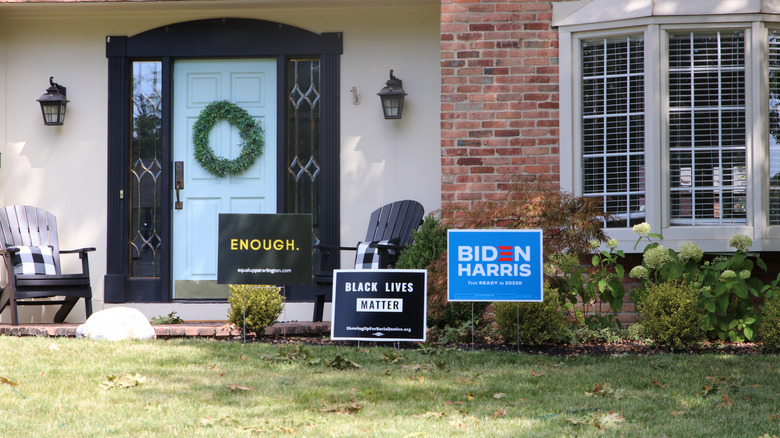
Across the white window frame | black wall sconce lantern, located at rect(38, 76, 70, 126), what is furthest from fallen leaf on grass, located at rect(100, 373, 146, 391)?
black wall sconce lantern, located at rect(38, 76, 70, 126)

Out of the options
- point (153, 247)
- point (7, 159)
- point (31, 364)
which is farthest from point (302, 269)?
point (7, 159)

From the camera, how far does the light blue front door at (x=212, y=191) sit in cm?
787

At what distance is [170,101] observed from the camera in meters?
7.86

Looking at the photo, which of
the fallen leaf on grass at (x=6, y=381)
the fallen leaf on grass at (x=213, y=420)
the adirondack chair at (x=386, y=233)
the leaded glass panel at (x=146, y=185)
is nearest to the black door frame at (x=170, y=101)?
the leaded glass panel at (x=146, y=185)

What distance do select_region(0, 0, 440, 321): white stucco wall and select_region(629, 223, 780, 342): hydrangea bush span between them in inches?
94.5

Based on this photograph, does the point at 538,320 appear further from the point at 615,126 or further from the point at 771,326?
the point at 615,126

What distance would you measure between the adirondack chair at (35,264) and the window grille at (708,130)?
Answer: 16.4 ft

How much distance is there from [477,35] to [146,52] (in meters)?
3.27

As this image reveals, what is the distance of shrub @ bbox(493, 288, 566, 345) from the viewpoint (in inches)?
221

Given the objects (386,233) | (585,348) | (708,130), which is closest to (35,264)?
(386,233)

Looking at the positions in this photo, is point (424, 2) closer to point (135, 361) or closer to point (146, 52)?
point (146, 52)

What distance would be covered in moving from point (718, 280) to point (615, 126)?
150cm

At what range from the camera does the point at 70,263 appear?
25.9ft

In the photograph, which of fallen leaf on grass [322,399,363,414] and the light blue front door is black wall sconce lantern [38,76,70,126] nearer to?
the light blue front door
